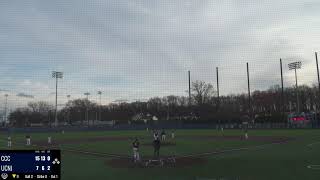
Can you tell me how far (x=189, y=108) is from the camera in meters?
100

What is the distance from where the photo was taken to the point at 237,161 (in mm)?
20562

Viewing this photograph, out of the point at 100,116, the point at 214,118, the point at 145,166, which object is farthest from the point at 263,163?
the point at 100,116

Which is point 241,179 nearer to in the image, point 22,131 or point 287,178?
point 287,178

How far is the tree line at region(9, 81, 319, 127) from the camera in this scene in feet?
302
